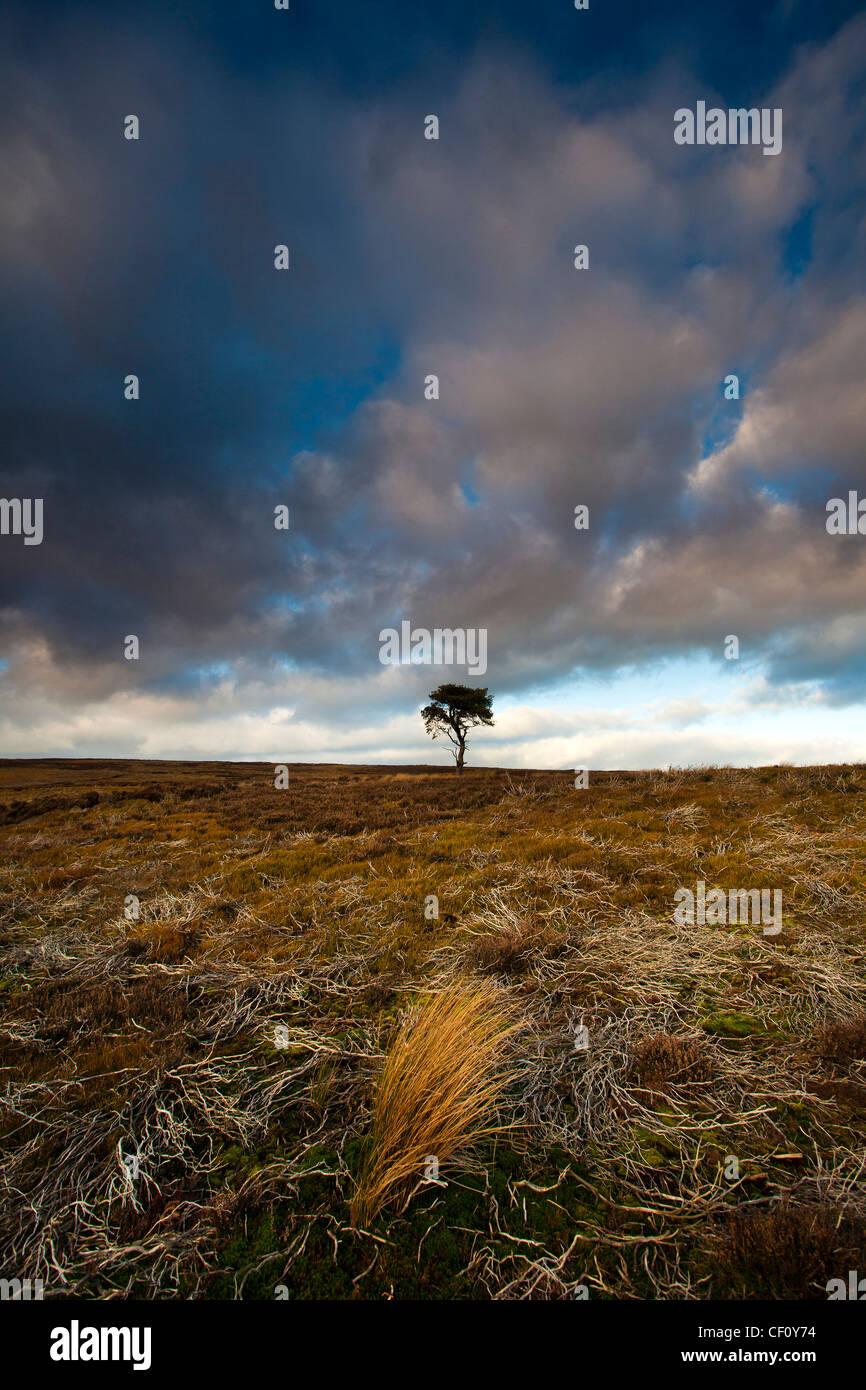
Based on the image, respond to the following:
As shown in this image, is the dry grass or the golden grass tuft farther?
the golden grass tuft

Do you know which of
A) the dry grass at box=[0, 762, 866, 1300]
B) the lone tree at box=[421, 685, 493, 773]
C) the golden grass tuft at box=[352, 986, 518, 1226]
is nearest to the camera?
the dry grass at box=[0, 762, 866, 1300]

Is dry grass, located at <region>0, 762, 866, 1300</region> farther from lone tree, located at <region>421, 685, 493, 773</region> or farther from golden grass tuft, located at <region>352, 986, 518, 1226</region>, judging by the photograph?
lone tree, located at <region>421, 685, 493, 773</region>

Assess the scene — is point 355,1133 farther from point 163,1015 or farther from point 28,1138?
point 163,1015

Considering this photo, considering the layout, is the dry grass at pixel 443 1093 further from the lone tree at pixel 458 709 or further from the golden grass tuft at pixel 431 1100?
the lone tree at pixel 458 709

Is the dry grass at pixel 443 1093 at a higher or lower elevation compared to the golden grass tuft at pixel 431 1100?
lower

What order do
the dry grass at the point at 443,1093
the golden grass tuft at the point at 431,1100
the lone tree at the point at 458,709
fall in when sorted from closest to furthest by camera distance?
the dry grass at the point at 443,1093 < the golden grass tuft at the point at 431,1100 < the lone tree at the point at 458,709

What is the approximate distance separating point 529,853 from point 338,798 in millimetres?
16959

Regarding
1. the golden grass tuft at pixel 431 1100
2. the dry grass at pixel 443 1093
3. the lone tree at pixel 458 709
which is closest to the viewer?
the dry grass at pixel 443 1093

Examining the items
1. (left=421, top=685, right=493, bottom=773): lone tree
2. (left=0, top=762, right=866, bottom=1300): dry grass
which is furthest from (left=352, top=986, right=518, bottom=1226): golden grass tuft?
(left=421, top=685, right=493, bottom=773): lone tree

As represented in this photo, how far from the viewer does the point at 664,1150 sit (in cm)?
378

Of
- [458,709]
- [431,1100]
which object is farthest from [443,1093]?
[458,709]

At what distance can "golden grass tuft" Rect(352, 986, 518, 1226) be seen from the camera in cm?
339

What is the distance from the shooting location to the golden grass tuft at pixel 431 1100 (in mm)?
3395

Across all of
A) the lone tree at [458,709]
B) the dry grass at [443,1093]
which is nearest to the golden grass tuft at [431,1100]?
the dry grass at [443,1093]
